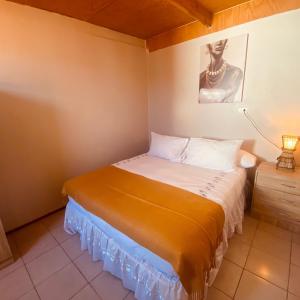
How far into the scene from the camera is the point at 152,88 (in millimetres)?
3146

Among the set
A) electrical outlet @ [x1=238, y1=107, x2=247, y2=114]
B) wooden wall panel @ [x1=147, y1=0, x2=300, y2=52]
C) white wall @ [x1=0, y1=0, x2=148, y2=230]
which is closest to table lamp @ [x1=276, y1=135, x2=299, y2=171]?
electrical outlet @ [x1=238, y1=107, x2=247, y2=114]

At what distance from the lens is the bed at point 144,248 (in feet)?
3.69

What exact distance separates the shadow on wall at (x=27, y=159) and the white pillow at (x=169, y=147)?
1283mm

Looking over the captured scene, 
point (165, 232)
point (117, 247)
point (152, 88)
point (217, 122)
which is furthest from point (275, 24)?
point (117, 247)

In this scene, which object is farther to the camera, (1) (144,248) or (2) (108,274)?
(2) (108,274)

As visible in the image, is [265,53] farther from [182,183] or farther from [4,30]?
[4,30]

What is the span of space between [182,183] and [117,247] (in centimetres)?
80

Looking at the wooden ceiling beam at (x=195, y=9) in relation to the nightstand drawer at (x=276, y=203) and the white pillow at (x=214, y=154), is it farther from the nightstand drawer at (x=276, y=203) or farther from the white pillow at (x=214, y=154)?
the nightstand drawer at (x=276, y=203)

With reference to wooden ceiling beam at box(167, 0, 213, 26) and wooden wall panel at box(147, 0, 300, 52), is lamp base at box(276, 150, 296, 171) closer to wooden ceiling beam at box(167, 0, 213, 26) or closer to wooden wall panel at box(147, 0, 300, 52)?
wooden wall panel at box(147, 0, 300, 52)

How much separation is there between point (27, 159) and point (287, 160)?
112 inches

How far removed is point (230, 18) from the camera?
212 centimetres

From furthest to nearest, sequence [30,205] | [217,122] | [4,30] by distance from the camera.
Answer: [217,122] → [30,205] → [4,30]

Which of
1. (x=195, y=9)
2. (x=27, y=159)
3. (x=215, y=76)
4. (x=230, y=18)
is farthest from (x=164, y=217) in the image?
(x=230, y=18)

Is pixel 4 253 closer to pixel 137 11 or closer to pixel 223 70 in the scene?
pixel 137 11
